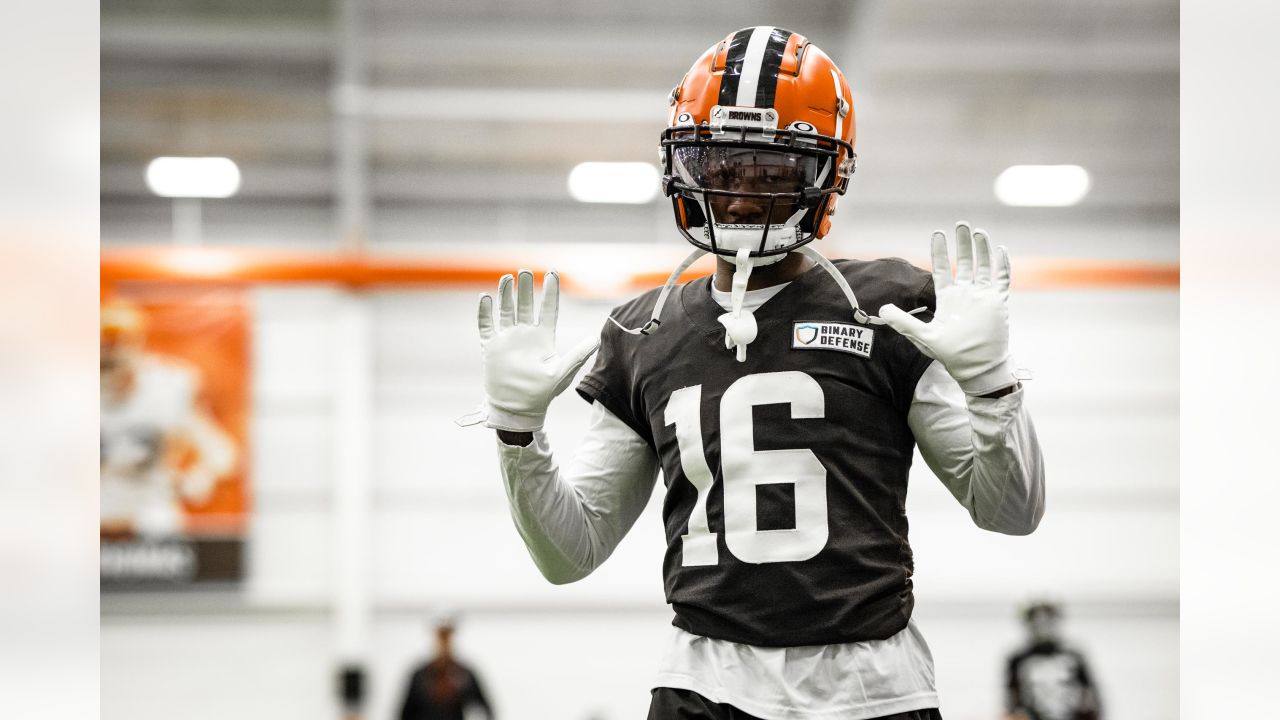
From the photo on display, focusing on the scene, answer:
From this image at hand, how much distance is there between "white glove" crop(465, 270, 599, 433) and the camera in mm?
1529

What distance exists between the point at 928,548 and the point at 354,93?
5301 mm

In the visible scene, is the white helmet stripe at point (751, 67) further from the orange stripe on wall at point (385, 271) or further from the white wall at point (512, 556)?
the white wall at point (512, 556)

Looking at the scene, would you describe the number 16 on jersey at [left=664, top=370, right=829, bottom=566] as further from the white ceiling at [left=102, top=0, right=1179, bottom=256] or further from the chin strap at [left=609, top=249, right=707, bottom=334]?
the white ceiling at [left=102, top=0, right=1179, bottom=256]

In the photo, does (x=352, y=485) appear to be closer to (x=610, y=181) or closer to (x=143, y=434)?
(x=143, y=434)

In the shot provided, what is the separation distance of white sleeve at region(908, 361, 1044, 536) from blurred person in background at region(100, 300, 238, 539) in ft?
24.4

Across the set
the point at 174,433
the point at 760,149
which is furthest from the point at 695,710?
the point at 174,433

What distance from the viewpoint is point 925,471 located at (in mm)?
8695

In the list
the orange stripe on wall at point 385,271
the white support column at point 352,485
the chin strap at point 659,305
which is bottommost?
the white support column at point 352,485

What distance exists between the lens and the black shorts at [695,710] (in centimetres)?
150

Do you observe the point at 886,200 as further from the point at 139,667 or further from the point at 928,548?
the point at 139,667

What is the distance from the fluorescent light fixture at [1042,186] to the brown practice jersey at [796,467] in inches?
291

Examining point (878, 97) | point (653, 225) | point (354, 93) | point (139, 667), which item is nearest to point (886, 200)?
point (878, 97)

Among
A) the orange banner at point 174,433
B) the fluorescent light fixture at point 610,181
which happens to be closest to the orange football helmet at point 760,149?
the fluorescent light fixture at point 610,181

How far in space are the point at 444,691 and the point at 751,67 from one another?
A: 20.3 feet
